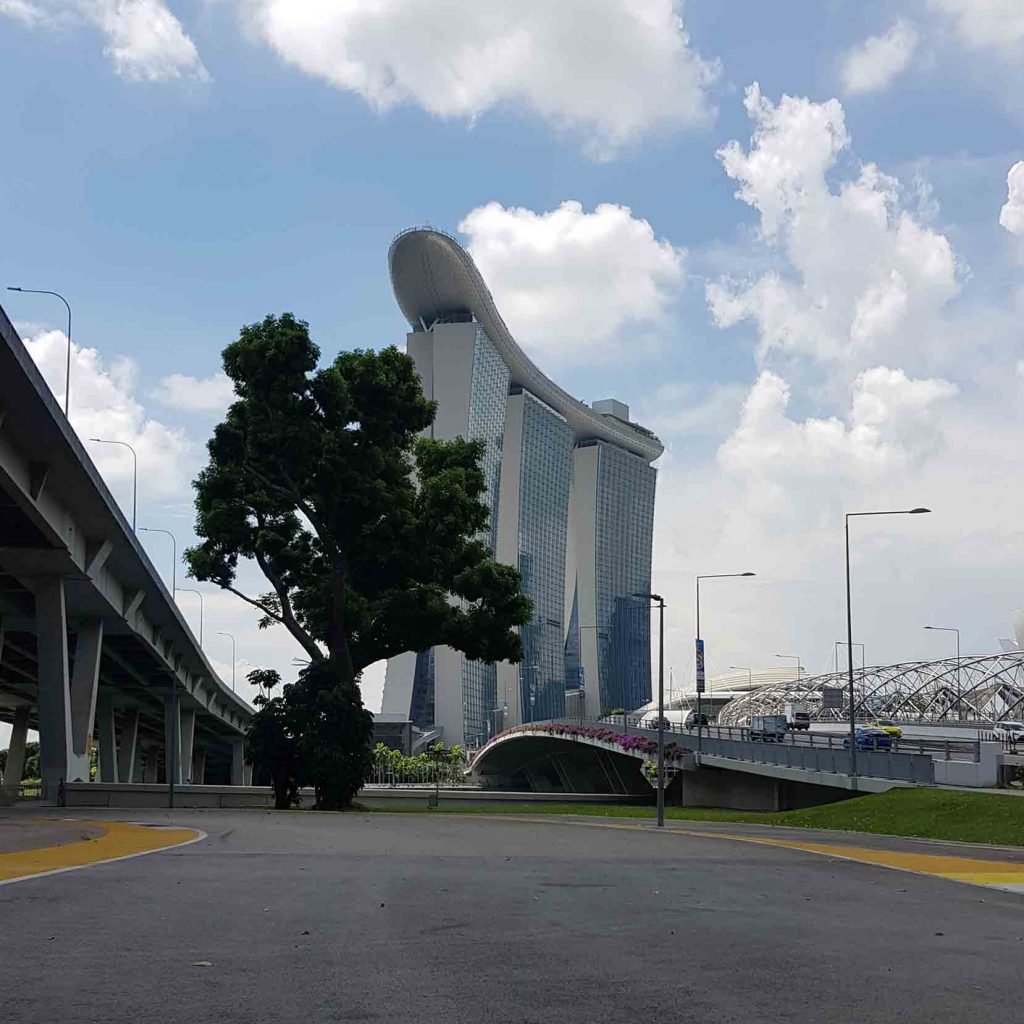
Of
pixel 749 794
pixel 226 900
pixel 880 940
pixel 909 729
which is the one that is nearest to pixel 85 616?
pixel 749 794

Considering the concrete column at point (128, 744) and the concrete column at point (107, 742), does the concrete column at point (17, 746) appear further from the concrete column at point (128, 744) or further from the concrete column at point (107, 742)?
the concrete column at point (107, 742)

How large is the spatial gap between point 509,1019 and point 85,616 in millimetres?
52132

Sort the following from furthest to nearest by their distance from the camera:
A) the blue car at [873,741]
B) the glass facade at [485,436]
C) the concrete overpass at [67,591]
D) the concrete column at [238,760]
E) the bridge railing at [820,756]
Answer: the glass facade at [485,436] → the concrete column at [238,760] → the blue car at [873,741] → the bridge railing at [820,756] → the concrete overpass at [67,591]

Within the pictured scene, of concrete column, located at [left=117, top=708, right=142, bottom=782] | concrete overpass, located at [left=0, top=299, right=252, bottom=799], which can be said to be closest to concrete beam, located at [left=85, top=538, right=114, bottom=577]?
concrete overpass, located at [left=0, top=299, right=252, bottom=799]

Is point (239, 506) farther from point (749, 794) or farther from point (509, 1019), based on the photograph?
point (509, 1019)

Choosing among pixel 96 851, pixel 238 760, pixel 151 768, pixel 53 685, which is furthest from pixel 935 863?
pixel 151 768

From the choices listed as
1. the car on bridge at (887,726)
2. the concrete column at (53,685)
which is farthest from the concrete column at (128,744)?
the concrete column at (53,685)

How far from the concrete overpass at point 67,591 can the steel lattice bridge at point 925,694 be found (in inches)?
1822

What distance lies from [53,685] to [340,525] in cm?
1135

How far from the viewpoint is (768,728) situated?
271ft

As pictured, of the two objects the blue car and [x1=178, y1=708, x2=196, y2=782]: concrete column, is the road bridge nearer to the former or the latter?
the blue car

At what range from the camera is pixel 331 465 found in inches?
1876

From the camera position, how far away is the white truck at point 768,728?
66438 millimetres

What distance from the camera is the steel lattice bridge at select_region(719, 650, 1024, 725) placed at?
110 meters
